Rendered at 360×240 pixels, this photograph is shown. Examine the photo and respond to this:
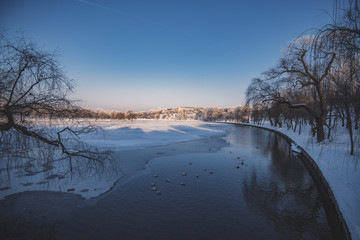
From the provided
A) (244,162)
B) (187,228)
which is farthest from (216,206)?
(244,162)

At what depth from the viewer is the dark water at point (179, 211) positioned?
16.2 feet

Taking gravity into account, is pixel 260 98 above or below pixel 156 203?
above

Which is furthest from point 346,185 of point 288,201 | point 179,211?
point 179,211

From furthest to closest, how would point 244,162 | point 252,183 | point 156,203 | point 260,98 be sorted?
1. point 260,98
2. point 244,162
3. point 252,183
4. point 156,203

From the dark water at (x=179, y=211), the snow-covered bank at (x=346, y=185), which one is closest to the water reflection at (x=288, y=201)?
the dark water at (x=179, y=211)

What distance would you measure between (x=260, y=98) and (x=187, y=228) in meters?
14.6

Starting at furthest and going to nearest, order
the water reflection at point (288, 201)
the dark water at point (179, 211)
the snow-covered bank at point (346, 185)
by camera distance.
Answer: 1. the water reflection at point (288, 201)
2. the dark water at point (179, 211)
3. the snow-covered bank at point (346, 185)

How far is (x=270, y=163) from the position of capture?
12.2 m

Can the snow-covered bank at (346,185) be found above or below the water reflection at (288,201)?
above

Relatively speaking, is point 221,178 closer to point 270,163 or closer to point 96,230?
point 270,163

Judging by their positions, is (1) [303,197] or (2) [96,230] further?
(1) [303,197]

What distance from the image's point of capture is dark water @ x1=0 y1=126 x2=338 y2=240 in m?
4.93

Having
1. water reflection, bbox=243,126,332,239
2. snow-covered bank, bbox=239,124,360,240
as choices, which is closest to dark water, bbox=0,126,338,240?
water reflection, bbox=243,126,332,239

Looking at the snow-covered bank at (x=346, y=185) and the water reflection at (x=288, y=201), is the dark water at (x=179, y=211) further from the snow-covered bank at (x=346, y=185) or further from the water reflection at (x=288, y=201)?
the snow-covered bank at (x=346, y=185)
